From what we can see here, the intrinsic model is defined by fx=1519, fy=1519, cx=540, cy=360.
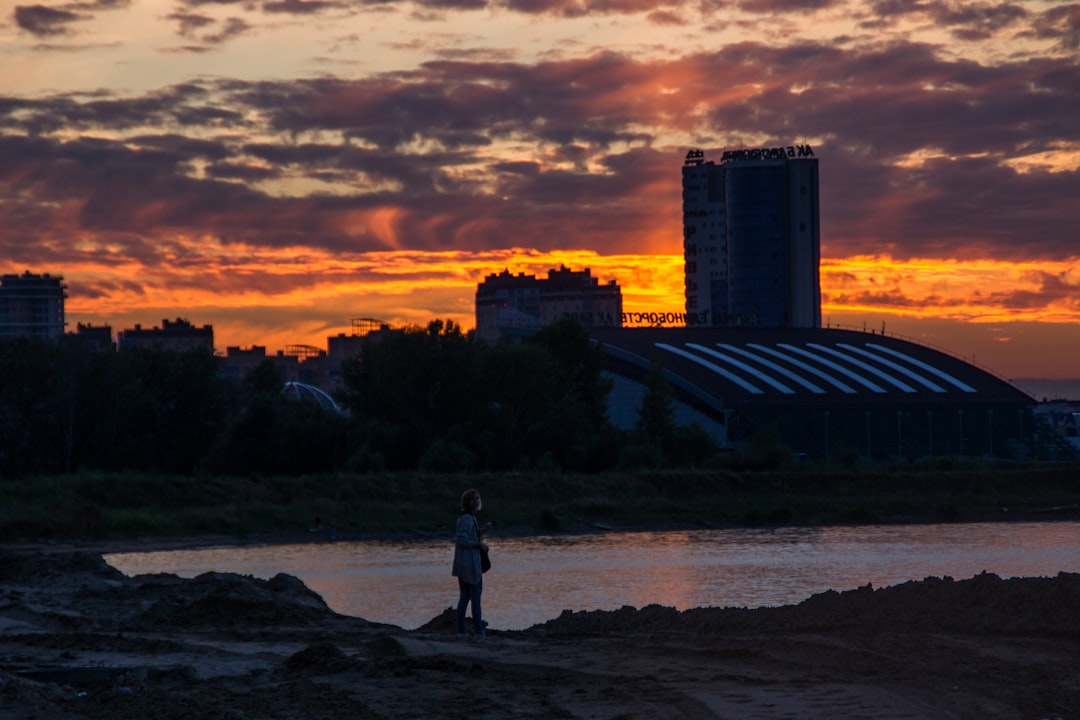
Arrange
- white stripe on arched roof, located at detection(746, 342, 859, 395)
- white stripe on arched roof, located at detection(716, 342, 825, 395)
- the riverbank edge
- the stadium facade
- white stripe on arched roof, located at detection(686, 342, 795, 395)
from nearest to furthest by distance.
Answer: the riverbank edge
the stadium facade
white stripe on arched roof, located at detection(686, 342, 795, 395)
white stripe on arched roof, located at detection(716, 342, 825, 395)
white stripe on arched roof, located at detection(746, 342, 859, 395)

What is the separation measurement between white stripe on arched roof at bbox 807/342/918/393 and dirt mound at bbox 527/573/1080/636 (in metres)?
93.2

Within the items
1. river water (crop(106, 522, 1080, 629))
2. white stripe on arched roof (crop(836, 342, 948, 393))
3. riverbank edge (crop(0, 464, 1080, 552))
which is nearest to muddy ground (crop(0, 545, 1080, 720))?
river water (crop(106, 522, 1080, 629))

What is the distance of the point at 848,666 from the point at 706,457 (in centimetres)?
7664

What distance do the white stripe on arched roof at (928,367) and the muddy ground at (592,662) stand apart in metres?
97.4

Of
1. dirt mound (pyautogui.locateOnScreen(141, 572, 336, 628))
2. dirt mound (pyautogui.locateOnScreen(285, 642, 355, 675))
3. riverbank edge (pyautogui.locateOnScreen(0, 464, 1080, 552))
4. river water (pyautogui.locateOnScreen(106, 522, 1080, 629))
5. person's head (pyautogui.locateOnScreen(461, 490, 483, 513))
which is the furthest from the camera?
riverbank edge (pyautogui.locateOnScreen(0, 464, 1080, 552))

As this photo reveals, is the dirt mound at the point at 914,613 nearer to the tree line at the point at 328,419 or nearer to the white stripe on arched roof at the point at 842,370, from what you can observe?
the tree line at the point at 328,419

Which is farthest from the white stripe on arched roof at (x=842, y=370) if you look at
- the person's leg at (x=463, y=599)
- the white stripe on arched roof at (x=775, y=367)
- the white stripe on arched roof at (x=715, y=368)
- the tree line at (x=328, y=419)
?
the person's leg at (x=463, y=599)

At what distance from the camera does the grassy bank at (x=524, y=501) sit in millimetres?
60188

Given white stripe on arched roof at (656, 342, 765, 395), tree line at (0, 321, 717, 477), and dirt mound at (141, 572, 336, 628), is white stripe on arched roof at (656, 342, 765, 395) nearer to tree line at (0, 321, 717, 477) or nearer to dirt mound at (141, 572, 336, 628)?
tree line at (0, 321, 717, 477)

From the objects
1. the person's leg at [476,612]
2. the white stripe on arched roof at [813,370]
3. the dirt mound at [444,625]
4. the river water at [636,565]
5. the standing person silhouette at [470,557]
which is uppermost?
the white stripe on arched roof at [813,370]

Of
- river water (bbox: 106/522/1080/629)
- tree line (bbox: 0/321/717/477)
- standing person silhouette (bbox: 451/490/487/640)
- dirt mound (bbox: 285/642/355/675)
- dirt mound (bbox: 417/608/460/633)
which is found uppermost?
tree line (bbox: 0/321/717/477)

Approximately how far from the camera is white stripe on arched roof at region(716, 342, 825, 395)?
10614cm

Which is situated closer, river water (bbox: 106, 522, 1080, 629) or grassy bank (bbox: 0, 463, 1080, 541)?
river water (bbox: 106, 522, 1080, 629)

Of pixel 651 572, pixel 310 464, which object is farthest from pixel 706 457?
pixel 651 572
